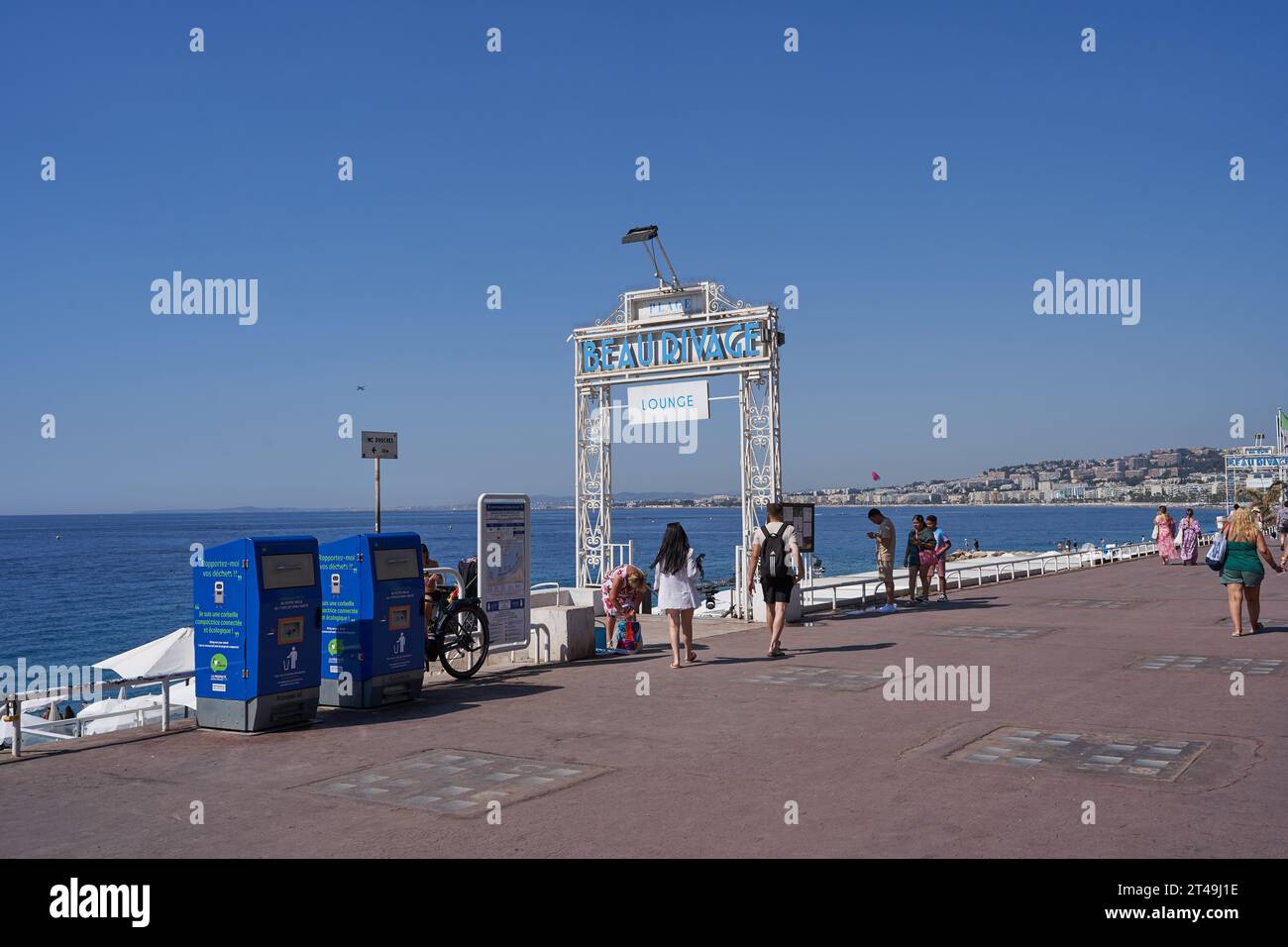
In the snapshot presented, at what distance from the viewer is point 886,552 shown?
18688 millimetres

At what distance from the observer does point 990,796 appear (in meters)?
6.18

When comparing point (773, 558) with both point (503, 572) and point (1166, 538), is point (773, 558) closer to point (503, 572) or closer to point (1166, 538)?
point (503, 572)

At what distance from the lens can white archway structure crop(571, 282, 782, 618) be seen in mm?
17875

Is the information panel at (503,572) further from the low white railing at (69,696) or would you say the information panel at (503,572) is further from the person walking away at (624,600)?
the low white railing at (69,696)

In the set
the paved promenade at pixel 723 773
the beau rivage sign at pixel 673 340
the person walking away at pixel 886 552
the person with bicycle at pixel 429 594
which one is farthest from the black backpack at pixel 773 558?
the beau rivage sign at pixel 673 340

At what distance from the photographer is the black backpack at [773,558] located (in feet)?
42.5

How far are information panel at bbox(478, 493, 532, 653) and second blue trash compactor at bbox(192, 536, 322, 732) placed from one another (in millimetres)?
3258

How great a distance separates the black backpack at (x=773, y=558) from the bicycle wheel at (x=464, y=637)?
349 centimetres

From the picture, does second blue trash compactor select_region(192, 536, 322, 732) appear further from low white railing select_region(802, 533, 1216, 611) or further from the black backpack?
low white railing select_region(802, 533, 1216, 611)

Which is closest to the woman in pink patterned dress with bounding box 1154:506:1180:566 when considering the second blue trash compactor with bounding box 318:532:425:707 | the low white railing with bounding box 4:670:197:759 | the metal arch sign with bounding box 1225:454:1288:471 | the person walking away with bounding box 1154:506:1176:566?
the person walking away with bounding box 1154:506:1176:566

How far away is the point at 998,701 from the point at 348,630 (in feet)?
19.3

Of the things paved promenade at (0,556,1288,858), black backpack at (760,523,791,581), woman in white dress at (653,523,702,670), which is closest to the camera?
paved promenade at (0,556,1288,858)

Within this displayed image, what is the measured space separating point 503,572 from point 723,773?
6100 millimetres
